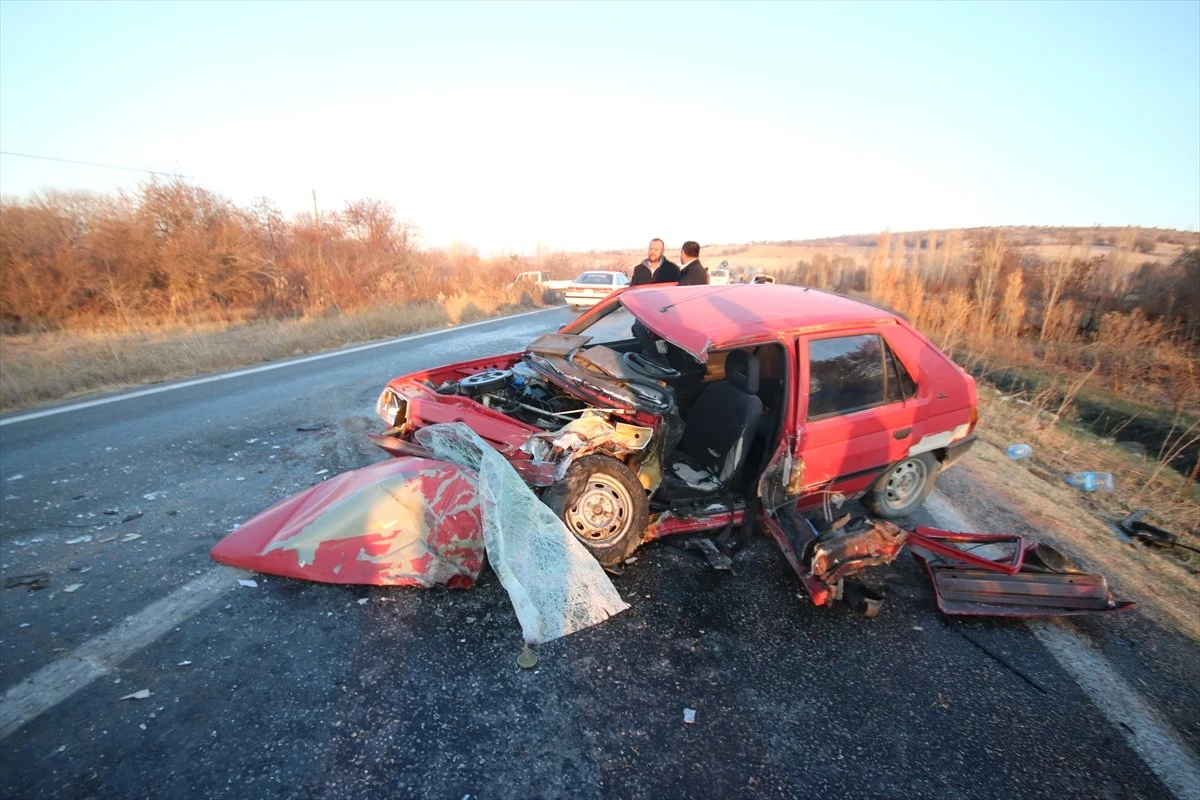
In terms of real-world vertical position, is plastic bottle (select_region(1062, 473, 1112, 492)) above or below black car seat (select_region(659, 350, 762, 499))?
below

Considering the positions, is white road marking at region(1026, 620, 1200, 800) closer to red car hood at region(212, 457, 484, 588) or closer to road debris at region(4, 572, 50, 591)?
red car hood at region(212, 457, 484, 588)

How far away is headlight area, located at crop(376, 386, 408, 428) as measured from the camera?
153 inches

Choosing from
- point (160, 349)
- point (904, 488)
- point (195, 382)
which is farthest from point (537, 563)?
point (160, 349)

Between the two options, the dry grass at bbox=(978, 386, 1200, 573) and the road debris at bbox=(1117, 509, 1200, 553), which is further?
the dry grass at bbox=(978, 386, 1200, 573)

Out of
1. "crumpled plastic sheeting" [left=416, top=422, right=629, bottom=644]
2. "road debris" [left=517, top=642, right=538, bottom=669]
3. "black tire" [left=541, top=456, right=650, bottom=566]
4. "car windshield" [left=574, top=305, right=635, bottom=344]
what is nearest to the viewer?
"road debris" [left=517, top=642, right=538, bottom=669]

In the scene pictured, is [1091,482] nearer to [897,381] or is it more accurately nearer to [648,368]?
[897,381]

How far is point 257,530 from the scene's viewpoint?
3.17m

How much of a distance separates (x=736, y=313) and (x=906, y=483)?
79.9 inches

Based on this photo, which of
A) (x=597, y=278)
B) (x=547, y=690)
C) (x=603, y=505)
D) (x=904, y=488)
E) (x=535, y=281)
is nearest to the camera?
(x=547, y=690)

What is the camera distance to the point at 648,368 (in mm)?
4012

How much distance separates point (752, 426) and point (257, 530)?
9.81 ft

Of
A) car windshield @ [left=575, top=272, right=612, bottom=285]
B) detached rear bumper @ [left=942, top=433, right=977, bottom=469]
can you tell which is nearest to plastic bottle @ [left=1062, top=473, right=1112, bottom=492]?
detached rear bumper @ [left=942, top=433, right=977, bottom=469]

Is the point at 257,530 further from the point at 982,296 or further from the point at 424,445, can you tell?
the point at 982,296

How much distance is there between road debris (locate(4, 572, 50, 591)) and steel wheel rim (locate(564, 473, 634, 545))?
2893 millimetres
